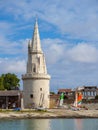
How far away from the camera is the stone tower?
8925 centimetres

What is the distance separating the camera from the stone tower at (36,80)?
89.2m

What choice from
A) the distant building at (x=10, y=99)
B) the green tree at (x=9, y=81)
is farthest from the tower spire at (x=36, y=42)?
the green tree at (x=9, y=81)

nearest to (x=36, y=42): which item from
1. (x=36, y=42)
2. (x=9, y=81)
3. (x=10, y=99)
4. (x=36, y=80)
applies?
(x=36, y=42)

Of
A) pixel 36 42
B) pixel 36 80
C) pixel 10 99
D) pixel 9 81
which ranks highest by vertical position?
pixel 36 42

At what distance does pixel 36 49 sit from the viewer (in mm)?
90375

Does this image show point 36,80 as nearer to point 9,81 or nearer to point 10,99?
point 10,99

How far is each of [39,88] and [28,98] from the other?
132 inches

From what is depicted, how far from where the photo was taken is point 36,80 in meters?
89.2

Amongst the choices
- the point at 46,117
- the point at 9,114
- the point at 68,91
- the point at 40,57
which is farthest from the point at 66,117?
→ the point at 68,91

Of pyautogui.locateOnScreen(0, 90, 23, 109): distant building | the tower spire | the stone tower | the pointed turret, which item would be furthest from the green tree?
the tower spire

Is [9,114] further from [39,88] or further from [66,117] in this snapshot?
[39,88]

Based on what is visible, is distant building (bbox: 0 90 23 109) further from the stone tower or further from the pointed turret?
the pointed turret

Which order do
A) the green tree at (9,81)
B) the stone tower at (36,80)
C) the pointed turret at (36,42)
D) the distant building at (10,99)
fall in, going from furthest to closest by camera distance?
1. the green tree at (9,81)
2. the distant building at (10,99)
3. the pointed turret at (36,42)
4. the stone tower at (36,80)

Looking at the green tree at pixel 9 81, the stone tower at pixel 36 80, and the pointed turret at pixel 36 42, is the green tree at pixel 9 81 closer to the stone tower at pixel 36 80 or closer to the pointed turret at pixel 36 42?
the stone tower at pixel 36 80
